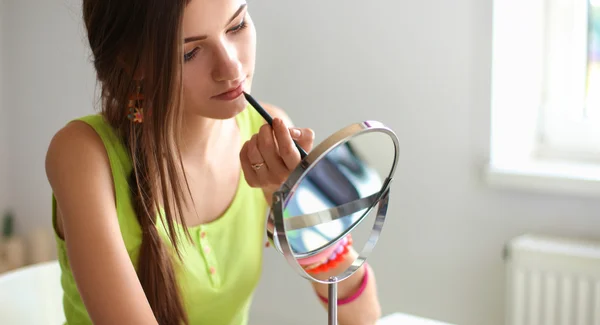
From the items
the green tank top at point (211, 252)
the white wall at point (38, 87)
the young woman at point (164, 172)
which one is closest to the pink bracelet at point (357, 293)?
the young woman at point (164, 172)

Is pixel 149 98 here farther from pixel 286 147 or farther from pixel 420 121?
pixel 420 121

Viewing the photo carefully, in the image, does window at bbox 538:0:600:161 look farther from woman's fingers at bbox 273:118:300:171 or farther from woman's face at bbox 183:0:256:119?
woman's fingers at bbox 273:118:300:171

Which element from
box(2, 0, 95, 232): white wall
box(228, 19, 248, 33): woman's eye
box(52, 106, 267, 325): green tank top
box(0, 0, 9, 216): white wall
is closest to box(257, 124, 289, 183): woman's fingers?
box(228, 19, 248, 33): woman's eye

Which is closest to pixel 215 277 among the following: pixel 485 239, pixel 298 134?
pixel 298 134

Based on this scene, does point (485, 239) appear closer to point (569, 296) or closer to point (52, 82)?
point (569, 296)

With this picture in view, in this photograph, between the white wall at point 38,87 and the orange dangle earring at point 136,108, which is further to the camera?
the white wall at point 38,87

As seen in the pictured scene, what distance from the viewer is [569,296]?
1545mm

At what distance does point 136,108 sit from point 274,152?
282mm

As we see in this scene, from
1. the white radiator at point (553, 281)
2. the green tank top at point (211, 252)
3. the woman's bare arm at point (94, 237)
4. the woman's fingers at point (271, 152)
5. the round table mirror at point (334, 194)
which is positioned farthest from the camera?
the white radiator at point (553, 281)

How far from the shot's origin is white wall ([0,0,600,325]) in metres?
1.66

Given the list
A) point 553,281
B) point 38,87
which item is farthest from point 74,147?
point 38,87

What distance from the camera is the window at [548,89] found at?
1680mm

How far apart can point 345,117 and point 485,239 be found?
432mm

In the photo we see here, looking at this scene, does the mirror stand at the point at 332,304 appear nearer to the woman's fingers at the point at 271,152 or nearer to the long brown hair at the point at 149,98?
the woman's fingers at the point at 271,152
